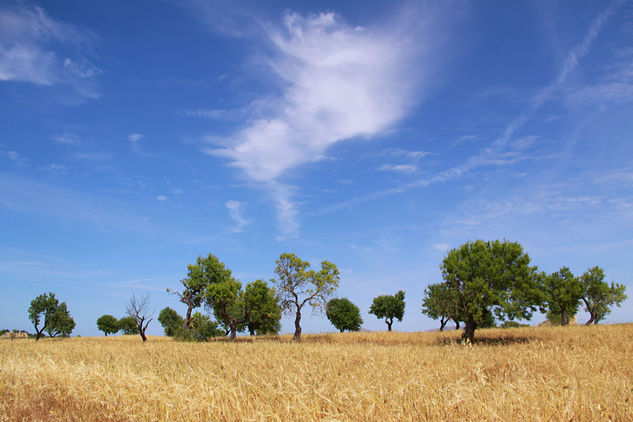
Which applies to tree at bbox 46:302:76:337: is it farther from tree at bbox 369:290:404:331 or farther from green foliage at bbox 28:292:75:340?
tree at bbox 369:290:404:331

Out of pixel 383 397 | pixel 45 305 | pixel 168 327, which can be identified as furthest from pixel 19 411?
pixel 168 327

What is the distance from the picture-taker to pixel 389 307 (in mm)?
69375

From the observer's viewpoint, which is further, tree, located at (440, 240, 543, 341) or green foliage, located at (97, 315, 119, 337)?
green foliage, located at (97, 315, 119, 337)

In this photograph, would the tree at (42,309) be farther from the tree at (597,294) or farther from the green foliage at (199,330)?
the tree at (597,294)

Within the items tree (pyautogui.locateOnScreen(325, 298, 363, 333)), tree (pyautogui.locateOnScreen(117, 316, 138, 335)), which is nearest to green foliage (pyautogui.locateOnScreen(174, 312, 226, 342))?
tree (pyautogui.locateOnScreen(325, 298, 363, 333))

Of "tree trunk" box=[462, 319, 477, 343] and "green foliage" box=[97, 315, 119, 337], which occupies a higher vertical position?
"tree trunk" box=[462, 319, 477, 343]

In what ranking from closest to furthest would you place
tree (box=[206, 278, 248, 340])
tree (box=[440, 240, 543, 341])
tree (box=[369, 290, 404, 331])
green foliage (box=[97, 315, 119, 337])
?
tree (box=[440, 240, 543, 341]) < tree (box=[206, 278, 248, 340]) < tree (box=[369, 290, 404, 331]) < green foliage (box=[97, 315, 119, 337])

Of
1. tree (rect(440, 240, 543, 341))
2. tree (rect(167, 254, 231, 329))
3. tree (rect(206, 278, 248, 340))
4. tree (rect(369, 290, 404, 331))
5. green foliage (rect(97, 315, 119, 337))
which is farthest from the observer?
green foliage (rect(97, 315, 119, 337))

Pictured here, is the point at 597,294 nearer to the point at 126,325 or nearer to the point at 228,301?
the point at 228,301

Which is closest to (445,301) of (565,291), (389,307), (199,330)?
(199,330)

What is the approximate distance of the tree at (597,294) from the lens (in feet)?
173

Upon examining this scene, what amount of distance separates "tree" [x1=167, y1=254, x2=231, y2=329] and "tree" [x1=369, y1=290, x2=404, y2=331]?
35.5 metres

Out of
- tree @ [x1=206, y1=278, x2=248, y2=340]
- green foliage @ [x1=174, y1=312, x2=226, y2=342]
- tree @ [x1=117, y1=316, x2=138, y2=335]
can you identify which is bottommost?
tree @ [x1=117, y1=316, x2=138, y2=335]

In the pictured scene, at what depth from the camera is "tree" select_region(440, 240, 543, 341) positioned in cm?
2641
